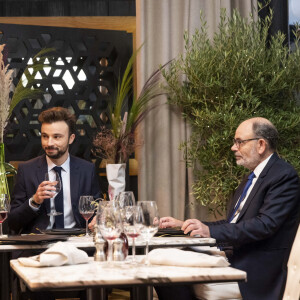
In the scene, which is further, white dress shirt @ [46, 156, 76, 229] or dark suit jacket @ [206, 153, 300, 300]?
white dress shirt @ [46, 156, 76, 229]

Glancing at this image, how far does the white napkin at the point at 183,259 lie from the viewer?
241 centimetres

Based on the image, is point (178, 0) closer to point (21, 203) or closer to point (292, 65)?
point (292, 65)

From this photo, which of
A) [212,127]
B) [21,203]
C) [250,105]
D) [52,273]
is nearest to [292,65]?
[250,105]

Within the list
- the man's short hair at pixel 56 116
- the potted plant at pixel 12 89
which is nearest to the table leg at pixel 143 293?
the potted plant at pixel 12 89

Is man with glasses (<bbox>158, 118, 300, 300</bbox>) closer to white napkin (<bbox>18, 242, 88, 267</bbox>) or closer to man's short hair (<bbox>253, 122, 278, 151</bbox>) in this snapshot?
man's short hair (<bbox>253, 122, 278, 151</bbox>)

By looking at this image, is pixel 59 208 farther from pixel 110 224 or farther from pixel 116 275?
pixel 116 275

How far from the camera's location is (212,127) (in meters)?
5.29

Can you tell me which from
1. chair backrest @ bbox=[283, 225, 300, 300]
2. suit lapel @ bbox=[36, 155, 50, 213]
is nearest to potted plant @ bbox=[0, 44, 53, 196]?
suit lapel @ bbox=[36, 155, 50, 213]

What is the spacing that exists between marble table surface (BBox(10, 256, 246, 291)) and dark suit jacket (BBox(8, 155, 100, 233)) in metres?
1.64

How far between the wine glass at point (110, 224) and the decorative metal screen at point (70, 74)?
117 inches

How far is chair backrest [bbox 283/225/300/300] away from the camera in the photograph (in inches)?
91.1

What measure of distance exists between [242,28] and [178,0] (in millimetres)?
693

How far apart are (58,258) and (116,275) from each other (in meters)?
0.33

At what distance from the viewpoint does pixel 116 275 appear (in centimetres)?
223
